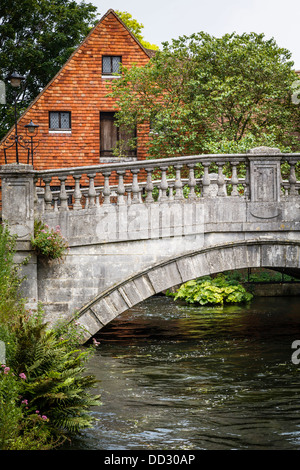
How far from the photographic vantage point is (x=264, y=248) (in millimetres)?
13164

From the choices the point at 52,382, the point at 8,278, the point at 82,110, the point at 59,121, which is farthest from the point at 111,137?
the point at 52,382

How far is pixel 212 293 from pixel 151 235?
1098 cm

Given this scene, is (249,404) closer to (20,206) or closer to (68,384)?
(68,384)

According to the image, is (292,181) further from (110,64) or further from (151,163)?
(110,64)

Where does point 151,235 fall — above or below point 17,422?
above

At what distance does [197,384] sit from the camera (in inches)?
488

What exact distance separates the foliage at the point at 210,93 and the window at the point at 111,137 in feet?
4.94

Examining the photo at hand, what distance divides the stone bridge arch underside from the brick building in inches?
481

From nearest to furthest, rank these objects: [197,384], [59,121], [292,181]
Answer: [197,384]
[292,181]
[59,121]

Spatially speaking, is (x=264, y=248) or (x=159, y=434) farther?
(x=264, y=248)

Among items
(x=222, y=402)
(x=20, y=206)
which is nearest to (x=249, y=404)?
(x=222, y=402)

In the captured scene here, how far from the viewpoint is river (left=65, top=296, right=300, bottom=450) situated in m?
9.52

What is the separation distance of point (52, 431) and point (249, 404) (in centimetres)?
362

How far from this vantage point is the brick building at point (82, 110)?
24922 millimetres
